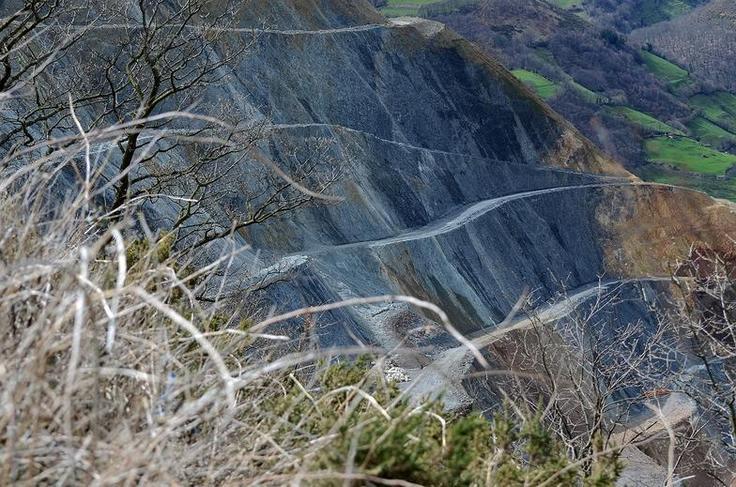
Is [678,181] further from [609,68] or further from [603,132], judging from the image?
[609,68]

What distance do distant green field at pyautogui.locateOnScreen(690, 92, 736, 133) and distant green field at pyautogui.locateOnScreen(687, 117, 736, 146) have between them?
2105 mm

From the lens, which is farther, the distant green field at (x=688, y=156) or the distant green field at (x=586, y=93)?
the distant green field at (x=586, y=93)

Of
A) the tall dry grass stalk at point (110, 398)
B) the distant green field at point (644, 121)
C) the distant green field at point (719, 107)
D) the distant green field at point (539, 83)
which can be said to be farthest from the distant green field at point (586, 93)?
the tall dry grass stalk at point (110, 398)

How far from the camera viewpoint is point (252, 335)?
14.2 ft

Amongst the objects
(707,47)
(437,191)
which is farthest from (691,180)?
(707,47)

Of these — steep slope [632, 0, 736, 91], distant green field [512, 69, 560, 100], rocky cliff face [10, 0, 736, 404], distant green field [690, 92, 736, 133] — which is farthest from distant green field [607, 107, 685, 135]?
rocky cliff face [10, 0, 736, 404]

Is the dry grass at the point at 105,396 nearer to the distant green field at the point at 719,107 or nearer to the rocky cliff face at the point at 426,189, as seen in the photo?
the rocky cliff face at the point at 426,189

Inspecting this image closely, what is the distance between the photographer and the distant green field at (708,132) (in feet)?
432

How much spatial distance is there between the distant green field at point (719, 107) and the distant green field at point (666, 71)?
3.88 metres

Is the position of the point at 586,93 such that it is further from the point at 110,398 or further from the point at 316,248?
the point at 110,398

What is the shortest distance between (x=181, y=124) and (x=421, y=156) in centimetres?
1728

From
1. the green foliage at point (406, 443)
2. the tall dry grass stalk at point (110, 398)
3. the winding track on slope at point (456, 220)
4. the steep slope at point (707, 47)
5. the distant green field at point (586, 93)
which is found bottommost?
the steep slope at point (707, 47)

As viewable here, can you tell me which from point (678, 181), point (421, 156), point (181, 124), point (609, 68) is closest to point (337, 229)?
point (181, 124)

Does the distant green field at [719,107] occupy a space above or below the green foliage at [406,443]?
below
